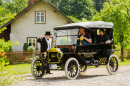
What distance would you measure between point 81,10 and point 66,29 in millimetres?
53989

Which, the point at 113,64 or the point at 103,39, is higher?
the point at 103,39

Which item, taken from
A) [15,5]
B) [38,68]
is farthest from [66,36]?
[15,5]

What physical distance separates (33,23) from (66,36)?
19.7 metres

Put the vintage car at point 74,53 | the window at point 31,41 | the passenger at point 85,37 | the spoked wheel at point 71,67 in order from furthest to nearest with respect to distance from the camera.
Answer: the window at point 31,41 → the passenger at point 85,37 → the vintage car at point 74,53 → the spoked wheel at point 71,67

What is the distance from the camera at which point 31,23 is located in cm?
3172

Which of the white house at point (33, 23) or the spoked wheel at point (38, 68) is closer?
the spoked wheel at point (38, 68)

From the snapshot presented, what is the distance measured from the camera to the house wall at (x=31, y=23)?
3148 centimetres

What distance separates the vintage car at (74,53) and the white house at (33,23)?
18.0 meters

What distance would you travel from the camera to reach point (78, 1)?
65.6 metres

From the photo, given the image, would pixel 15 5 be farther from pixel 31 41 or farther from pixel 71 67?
pixel 71 67

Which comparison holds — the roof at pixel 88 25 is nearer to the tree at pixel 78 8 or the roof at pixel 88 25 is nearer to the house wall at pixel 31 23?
the house wall at pixel 31 23

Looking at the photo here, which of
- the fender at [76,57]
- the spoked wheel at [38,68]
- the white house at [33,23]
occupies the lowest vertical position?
the spoked wheel at [38,68]

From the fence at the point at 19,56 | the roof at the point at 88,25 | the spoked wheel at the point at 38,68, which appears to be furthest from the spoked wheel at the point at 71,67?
the fence at the point at 19,56

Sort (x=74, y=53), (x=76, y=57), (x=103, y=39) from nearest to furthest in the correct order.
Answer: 1. (x=74, y=53)
2. (x=76, y=57)
3. (x=103, y=39)
